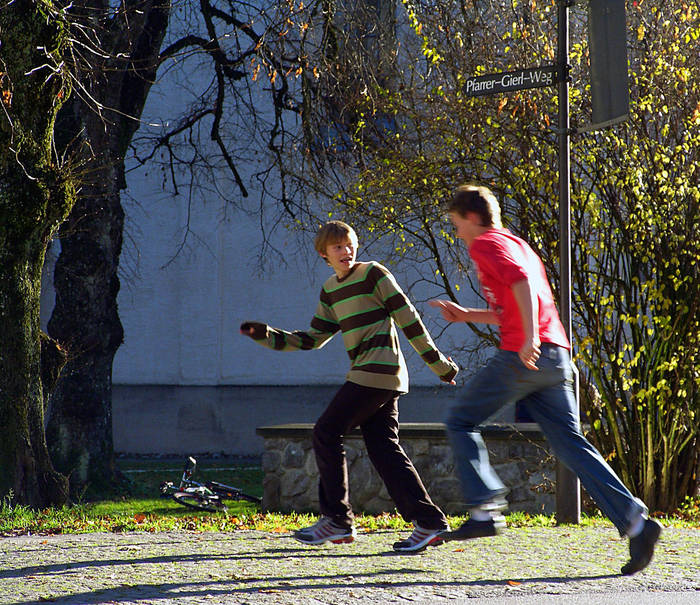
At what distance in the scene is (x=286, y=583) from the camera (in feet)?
13.4

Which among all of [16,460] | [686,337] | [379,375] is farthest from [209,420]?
[379,375]

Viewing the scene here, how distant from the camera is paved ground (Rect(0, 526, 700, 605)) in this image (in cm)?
382

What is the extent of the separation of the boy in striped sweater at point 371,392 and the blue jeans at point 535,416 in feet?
2.20

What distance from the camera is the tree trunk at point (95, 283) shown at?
10.5 m

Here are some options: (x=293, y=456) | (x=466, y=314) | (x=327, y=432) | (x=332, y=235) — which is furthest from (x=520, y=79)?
(x=293, y=456)

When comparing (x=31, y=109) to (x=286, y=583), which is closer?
(x=286, y=583)

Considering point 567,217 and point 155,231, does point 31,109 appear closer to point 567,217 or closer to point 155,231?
point 567,217

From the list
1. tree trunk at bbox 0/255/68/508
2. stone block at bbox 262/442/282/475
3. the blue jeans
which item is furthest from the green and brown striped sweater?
tree trunk at bbox 0/255/68/508

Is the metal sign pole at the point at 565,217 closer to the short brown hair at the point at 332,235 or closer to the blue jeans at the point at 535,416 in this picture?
the short brown hair at the point at 332,235

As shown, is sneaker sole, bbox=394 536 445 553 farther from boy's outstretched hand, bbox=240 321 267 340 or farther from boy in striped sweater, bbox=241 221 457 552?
boy's outstretched hand, bbox=240 321 267 340

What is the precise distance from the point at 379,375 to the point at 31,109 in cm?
390

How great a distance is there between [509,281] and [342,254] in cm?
118

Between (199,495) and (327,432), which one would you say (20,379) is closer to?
(199,495)

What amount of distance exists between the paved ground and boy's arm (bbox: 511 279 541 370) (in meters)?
0.96
